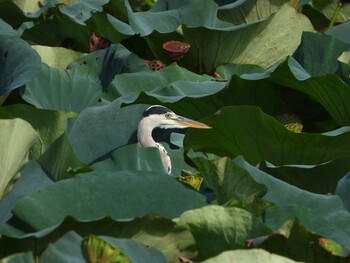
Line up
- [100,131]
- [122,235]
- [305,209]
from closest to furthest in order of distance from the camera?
[122,235], [305,209], [100,131]

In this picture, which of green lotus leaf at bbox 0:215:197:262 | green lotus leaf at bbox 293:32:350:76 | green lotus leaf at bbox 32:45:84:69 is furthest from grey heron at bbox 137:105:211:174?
green lotus leaf at bbox 0:215:197:262

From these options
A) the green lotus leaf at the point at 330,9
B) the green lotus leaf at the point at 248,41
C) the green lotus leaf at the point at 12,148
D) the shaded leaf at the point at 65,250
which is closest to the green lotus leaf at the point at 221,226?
the shaded leaf at the point at 65,250

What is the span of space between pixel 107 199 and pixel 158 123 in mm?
1171

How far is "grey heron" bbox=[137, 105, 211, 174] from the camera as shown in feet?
13.1

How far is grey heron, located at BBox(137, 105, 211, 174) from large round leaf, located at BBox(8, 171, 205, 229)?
2.55 feet

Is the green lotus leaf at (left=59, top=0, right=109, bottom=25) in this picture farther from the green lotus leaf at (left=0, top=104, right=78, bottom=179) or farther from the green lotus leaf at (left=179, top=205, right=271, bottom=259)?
→ the green lotus leaf at (left=179, top=205, right=271, bottom=259)

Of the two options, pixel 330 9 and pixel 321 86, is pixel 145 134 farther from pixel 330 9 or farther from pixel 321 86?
pixel 330 9

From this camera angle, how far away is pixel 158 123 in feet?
13.5

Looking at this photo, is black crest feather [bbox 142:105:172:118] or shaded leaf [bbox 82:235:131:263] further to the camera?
black crest feather [bbox 142:105:172:118]

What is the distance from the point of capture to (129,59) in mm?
4828

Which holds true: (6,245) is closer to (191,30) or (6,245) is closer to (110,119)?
(110,119)

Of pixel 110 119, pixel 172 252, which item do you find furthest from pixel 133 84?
pixel 172 252

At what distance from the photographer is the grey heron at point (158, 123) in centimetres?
398

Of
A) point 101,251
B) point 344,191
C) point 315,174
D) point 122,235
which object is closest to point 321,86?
point 315,174
